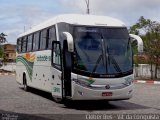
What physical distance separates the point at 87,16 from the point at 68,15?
752 millimetres

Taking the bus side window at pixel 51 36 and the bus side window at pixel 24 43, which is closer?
the bus side window at pixel 51 36

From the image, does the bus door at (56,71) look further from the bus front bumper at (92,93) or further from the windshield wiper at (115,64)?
the windshield wiper at (115,64)

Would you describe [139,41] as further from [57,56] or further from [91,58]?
[57,56]

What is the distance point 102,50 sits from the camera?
13.9 meters

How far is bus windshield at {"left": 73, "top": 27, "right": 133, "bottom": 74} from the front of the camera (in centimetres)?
1372

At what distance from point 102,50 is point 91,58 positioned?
51cm

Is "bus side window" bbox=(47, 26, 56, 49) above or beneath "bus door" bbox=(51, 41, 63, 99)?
above

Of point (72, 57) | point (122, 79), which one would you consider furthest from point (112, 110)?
point (72, 57)

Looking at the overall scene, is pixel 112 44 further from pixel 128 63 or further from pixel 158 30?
pixel 158 30

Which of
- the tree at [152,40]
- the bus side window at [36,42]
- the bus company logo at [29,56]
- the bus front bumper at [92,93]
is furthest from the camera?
the tree at [152,40]

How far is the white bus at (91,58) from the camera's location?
13625mm

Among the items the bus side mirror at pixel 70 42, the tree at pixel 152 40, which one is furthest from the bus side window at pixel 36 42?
the tree at pixel 152 40

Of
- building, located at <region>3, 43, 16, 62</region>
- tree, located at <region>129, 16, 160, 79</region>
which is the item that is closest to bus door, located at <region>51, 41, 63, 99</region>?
tree, located at <region>129, 16, 160, 79</region>

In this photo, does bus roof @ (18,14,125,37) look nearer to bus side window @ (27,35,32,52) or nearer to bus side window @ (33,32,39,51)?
bus side window @ (33,32,39,51)
